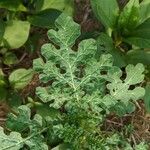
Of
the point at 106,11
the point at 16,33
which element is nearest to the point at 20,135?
the point at 16,33

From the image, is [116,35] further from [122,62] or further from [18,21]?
[18,21]

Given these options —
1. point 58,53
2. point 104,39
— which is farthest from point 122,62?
point 58,53

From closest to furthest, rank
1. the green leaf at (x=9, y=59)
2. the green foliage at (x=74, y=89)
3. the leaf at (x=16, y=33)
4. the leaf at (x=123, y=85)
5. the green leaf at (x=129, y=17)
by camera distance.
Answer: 1. the green foliage at (x=74, y=89)
2. the leaf at (x=123, y=85)
3. the green leaf at (x=129, y=17)
4. the leaf at (x=16, y=33)
5. the green leaf at (x=9, y=59)

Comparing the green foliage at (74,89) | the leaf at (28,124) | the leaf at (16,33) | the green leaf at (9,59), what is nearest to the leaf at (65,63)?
the green foliage at (74,89)

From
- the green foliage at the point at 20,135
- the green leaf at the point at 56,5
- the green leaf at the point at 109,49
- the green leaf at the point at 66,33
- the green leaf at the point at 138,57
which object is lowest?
the green foliage at the point at 20,135

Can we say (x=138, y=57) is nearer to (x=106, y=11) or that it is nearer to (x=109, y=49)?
(x=109, y=49)

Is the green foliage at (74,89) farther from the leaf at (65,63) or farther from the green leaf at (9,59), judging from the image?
the green leaf at (9,59)

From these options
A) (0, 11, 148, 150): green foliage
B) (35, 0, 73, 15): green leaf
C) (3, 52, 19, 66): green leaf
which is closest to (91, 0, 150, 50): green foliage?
(35, 0, 73, 15): green leaf
